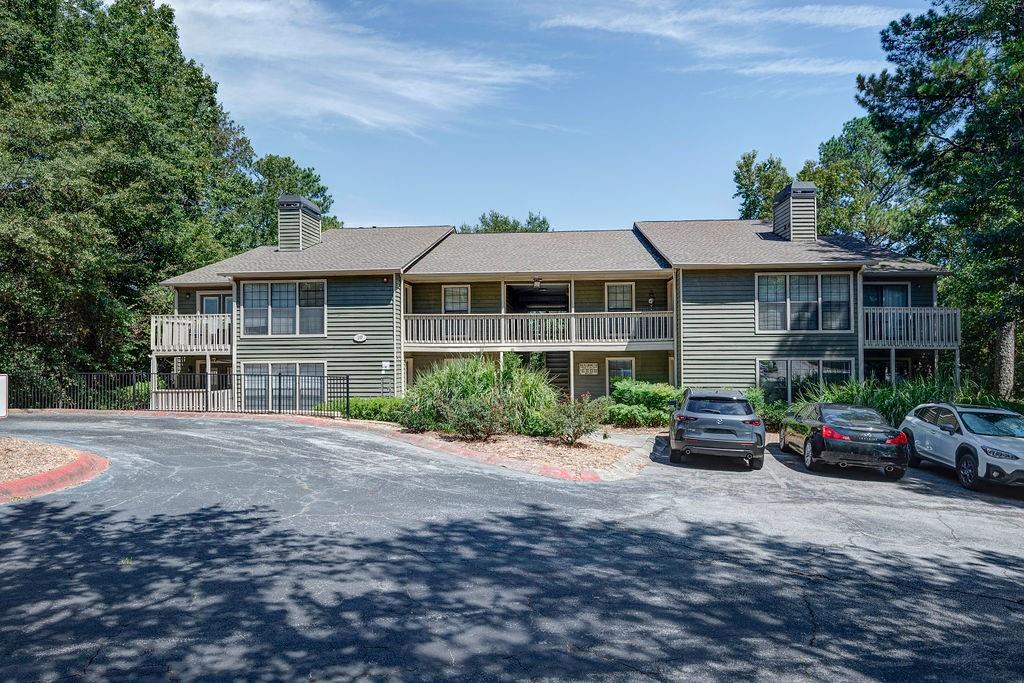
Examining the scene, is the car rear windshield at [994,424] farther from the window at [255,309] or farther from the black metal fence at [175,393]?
the window at [255,309]

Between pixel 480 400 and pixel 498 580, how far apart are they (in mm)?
8825

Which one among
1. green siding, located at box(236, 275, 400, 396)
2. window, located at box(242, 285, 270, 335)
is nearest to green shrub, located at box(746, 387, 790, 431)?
green siding, located at box(236, 275, 400, 396)

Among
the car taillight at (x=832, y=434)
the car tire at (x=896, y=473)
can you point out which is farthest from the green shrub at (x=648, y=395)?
the car tire at (x=896, y=473)

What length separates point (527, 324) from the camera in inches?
872

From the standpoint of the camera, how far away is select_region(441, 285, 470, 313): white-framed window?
23656 millimetres

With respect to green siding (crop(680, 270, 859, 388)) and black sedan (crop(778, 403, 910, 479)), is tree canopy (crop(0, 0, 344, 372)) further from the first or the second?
black sedan (crop(778, 403, 910, 479))

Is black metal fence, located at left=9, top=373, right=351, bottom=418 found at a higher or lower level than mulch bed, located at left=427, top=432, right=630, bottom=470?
higher

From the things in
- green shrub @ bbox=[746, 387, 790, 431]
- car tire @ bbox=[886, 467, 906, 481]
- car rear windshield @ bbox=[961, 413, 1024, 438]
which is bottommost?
car tire @ bbox=[886, 467, 906, 481]

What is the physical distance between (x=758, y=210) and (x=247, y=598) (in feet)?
126

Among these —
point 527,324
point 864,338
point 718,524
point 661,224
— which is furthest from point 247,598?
point 661,224

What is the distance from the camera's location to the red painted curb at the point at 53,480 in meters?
8.45

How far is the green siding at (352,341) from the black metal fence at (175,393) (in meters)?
0.80

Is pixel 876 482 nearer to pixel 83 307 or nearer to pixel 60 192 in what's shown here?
pixel 60 192

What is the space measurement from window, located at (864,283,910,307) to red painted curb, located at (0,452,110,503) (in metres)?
23.2
